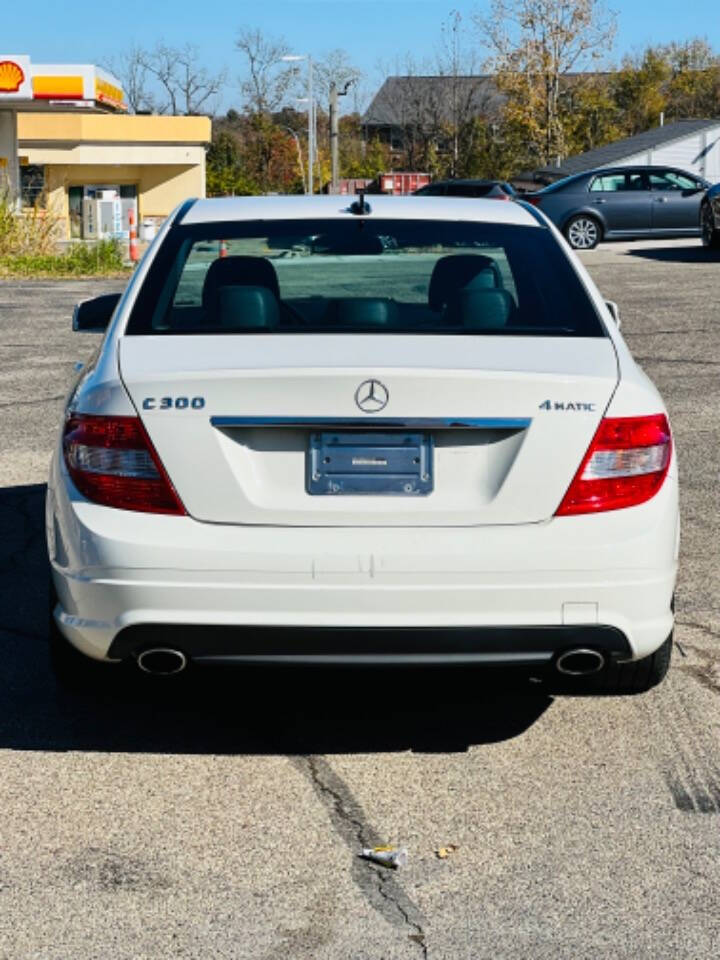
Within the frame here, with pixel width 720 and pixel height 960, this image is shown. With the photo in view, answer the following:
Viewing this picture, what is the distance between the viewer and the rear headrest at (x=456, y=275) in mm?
5555

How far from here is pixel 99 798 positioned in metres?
4.42

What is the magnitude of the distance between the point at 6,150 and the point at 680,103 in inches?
2127

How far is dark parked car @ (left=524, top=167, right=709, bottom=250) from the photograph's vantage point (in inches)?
1228

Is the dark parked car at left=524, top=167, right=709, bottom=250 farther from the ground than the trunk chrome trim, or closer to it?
farther from the ground

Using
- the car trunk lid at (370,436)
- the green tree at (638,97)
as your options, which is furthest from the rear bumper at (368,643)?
the green tree at (638,97)

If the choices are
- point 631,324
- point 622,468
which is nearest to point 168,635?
point 622,468

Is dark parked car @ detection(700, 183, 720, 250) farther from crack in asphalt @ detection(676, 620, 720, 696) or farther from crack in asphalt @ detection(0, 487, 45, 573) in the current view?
crack in asphalt @ detection(676, 620, 720, 696)

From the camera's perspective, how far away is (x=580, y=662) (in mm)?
4352

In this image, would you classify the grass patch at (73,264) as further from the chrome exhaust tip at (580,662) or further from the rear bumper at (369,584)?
the chrome exhaust tip at (580,662)

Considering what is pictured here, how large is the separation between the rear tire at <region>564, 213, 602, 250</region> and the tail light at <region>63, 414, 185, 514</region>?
1091 inches

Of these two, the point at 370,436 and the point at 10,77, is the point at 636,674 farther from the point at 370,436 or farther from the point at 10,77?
the point at 10,77

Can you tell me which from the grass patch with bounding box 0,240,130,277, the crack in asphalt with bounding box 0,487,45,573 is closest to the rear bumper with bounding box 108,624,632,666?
the crack in asphalt with bounding box 0,487,45,573

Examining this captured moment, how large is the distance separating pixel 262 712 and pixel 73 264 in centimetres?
2322

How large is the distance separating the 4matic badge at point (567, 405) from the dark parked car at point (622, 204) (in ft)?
89.6
